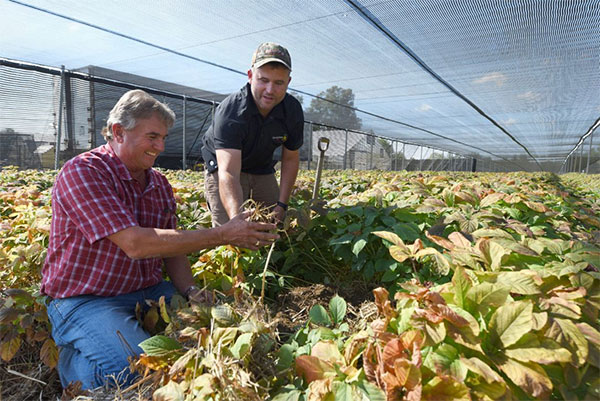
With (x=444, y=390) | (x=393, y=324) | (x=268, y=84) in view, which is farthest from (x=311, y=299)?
(x=268, y=84)

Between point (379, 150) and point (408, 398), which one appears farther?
point (379, 150)

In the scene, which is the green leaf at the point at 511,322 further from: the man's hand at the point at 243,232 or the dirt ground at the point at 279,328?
the man's hand at the point at 243,232

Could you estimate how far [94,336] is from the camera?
5.37 ft

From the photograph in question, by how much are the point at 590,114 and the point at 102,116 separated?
1481 cm

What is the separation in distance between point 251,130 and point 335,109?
12.0 meters

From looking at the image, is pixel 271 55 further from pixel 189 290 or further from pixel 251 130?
pixel 189 290

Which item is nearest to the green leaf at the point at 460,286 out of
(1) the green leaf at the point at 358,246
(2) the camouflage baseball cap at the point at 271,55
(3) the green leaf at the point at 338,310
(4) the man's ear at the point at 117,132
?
(3) the green leaf at the point at 338,310

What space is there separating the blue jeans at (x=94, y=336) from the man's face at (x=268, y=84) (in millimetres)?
1420

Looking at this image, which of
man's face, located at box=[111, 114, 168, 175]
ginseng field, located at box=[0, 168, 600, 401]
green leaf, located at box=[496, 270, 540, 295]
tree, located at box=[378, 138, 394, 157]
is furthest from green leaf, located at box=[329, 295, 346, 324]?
tree, located at box=[378, 138, 394, 157]

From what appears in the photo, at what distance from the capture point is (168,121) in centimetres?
187

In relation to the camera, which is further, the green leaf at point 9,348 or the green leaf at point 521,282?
the green leaf at point 9,348

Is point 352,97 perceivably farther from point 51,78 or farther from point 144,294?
point 144,294

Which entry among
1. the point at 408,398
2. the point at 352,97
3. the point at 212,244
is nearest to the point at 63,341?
the point at 212,244

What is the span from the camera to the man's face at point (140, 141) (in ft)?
5.83
